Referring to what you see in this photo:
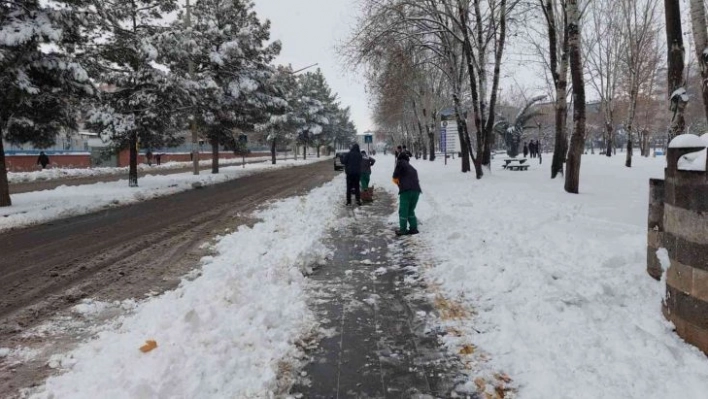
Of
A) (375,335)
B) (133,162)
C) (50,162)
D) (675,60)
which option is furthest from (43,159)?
(675,60)

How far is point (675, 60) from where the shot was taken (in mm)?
9820

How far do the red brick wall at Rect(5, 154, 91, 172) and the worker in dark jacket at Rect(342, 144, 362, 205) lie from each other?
29199 mm

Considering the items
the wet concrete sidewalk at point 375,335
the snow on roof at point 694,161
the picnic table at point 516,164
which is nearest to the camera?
the wet concrete sidewalk at point 375,335

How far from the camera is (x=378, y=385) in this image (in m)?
3.59

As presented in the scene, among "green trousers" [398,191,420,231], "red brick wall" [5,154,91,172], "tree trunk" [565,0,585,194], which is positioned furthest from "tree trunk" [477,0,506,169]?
"red brick wall" [5,154,91,172]

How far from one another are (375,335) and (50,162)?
3989 centimetres

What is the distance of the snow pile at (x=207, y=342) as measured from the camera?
135 inches

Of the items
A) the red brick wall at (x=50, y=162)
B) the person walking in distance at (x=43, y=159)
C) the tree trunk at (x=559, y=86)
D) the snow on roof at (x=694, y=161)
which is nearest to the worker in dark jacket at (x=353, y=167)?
the tree trunk at (x=559, y=86)

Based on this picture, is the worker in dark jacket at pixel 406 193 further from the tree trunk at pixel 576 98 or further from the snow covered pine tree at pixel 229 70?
the snow covered pine tree at pixel 229 70

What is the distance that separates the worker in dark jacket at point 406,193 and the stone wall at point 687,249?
5367 millimetres

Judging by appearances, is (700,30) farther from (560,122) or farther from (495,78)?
(495,78)

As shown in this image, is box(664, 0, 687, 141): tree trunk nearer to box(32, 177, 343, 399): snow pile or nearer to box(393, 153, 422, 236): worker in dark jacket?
box(393, 153, 422, 236): worker in dark jacket

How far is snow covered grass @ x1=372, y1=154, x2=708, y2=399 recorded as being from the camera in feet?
11.3

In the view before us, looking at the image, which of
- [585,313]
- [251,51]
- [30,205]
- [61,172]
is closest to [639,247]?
[585,313]
